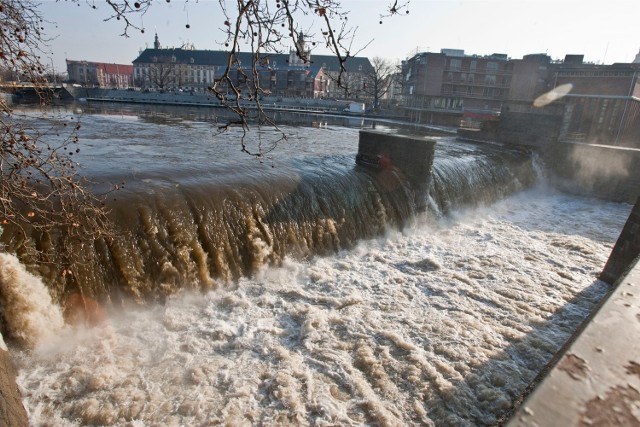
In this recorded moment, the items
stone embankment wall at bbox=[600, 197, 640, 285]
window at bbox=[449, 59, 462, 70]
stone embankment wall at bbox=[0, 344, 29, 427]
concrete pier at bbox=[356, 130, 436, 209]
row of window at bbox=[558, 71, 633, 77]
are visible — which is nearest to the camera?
stone embankment wall at bbox=[0, 344, 29, 427]

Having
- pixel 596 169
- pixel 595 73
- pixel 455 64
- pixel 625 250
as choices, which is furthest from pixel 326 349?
pixel 455 64

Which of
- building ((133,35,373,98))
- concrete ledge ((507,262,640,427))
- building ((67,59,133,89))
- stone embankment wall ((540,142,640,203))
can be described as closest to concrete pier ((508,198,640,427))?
concrete ledge ((507,262,640,427))

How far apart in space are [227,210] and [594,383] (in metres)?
6.09

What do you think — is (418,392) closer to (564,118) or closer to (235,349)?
(235,349)

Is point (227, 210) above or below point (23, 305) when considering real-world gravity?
above

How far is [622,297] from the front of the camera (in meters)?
2.76

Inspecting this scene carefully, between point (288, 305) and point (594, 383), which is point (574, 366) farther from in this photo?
point (288, 305)

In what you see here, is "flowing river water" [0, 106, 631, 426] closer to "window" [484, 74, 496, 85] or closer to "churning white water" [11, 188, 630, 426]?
"churning white water" [11, 188, 630, 426]

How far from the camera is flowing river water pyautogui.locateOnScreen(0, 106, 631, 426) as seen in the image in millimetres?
4266

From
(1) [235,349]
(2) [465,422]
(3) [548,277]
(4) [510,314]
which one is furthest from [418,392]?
(3) [548,277]

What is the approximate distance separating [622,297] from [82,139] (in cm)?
1478

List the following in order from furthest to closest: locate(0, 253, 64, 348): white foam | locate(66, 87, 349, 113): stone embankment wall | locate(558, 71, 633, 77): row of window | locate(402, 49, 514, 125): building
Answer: locate(402, 49, 514, 125): building
locate(66, 87, 349, 113): stone embankment wall
locate(558, 71, 633, 77): row of window
locate(0, 253, 64, 348): white foam

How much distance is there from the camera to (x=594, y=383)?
1.80 metres

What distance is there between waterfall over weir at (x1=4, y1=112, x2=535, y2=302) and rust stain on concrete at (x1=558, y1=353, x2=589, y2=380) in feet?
17.5
